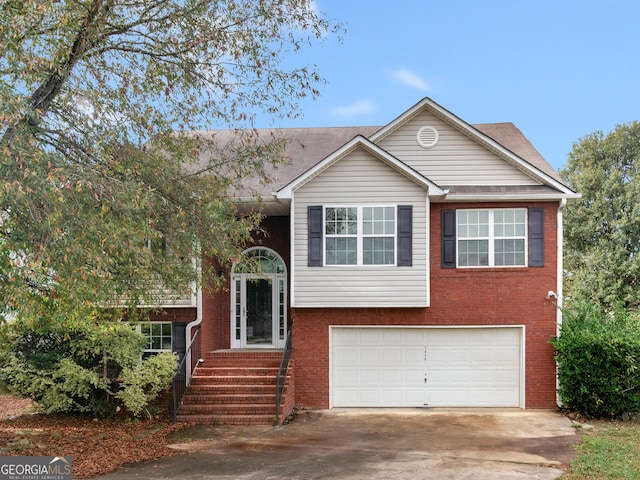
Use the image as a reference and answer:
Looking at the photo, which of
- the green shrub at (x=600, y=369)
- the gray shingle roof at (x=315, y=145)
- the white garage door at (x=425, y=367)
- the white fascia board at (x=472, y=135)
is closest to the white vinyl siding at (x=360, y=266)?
the white garage door at (x=425, y=367)

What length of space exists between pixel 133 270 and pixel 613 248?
73.9ft

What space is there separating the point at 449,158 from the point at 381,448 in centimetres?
700

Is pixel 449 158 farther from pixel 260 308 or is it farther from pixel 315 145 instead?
pixel 260 308

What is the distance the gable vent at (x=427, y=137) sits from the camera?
1388cm

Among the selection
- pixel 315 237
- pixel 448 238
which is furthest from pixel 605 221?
pixel 315 237

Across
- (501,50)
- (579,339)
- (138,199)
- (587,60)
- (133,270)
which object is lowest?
(579,339)

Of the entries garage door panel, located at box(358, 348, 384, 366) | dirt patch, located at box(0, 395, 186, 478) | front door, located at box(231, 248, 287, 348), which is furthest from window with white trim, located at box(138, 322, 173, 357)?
garage door panel, located at box(358, 348, 384, 366)

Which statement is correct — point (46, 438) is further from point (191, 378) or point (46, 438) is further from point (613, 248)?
point (613, 248)

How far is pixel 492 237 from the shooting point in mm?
13398

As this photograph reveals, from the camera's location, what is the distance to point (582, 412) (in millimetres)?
12477

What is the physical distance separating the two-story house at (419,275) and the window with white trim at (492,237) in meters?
0.02

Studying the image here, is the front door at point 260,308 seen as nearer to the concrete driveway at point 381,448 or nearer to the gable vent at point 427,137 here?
the concrete driveway at point 381,448

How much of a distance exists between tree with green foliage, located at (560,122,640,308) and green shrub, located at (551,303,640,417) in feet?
42.7

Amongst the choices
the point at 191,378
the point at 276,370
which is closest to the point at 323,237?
the point at 276,370
